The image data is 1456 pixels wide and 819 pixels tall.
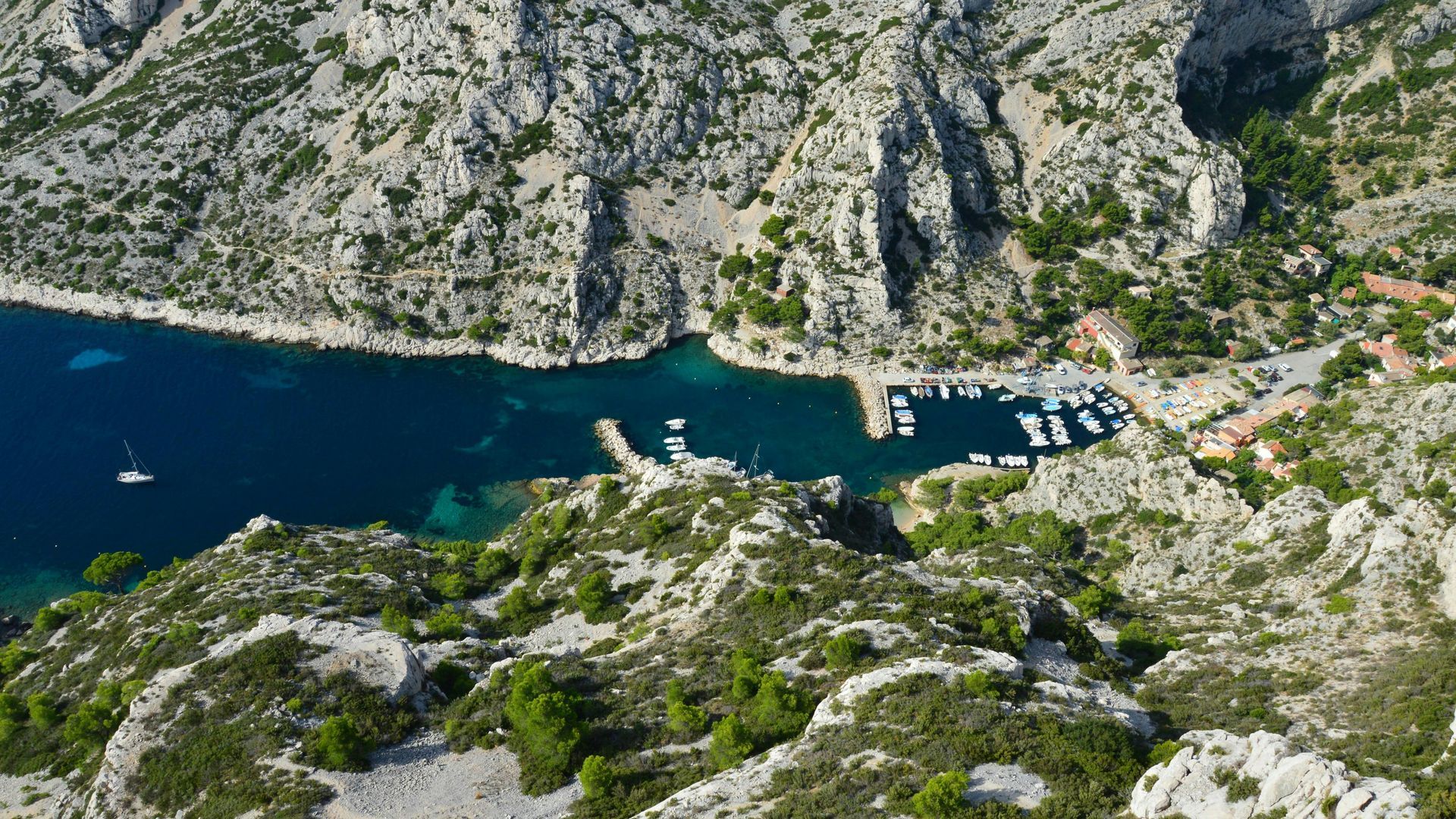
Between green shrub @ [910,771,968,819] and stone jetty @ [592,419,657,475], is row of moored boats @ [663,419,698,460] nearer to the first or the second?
stone jetty @ [592,419,657,475]

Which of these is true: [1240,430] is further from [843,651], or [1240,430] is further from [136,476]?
[136,476]

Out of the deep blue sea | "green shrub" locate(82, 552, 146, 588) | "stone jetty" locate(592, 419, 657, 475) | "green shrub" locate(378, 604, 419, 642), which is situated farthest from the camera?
"stone jetty" locate(592, 419, 657, 475)

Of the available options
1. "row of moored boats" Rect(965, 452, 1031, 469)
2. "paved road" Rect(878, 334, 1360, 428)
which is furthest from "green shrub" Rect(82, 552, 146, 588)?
"row of moored boats" Rect(965, 452, 1031, 469)

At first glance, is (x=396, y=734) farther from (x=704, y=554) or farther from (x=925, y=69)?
(x=925, y=69)

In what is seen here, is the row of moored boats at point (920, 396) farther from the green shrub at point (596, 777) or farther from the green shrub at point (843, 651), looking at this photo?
the green shrub at point (596, 777)

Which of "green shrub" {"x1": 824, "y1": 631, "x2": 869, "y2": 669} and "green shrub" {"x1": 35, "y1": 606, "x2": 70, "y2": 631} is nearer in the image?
"green shrub" {"x1": 824, "y1": 631, "x2": 869, "y2": 669}

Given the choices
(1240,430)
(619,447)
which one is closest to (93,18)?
(619,447)
